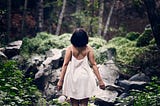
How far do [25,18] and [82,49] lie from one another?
1548cm

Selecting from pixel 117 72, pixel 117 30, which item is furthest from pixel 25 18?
pixel 117 72

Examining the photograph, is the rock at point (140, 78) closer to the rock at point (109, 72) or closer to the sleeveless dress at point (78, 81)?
the rock at point (109, 72)

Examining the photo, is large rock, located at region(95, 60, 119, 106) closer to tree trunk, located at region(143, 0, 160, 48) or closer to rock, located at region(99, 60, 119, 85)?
rock, located at region(99, 60, 119, 85)

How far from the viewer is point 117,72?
12.2 m

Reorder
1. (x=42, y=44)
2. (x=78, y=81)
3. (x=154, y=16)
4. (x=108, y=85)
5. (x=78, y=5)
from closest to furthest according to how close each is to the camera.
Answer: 1. (x=78, y=81)
2. (x=154, y=16)
3. (x=108, y=85)
4. (x=42, y=44)
5. (x=78, y=5)

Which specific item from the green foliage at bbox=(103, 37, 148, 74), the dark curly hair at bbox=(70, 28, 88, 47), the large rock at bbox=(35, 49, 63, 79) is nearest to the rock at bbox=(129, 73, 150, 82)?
the green foliage at bbox=(103, 37, 148, 74)

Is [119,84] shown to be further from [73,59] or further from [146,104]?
[73,59]

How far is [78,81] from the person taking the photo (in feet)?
22.2

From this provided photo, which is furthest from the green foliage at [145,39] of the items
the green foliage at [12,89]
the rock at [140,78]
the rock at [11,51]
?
the green foliage at [12,89]

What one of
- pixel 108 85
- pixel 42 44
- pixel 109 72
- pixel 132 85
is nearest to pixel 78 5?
pixel 42 44

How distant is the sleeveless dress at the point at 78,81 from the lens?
676cm

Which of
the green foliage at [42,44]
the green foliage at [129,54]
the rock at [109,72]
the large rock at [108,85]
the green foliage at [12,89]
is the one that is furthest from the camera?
the green foliage at [42,44]

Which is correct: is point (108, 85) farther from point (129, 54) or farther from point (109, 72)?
point (129, 54)

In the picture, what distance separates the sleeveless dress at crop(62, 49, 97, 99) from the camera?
6.76 m
